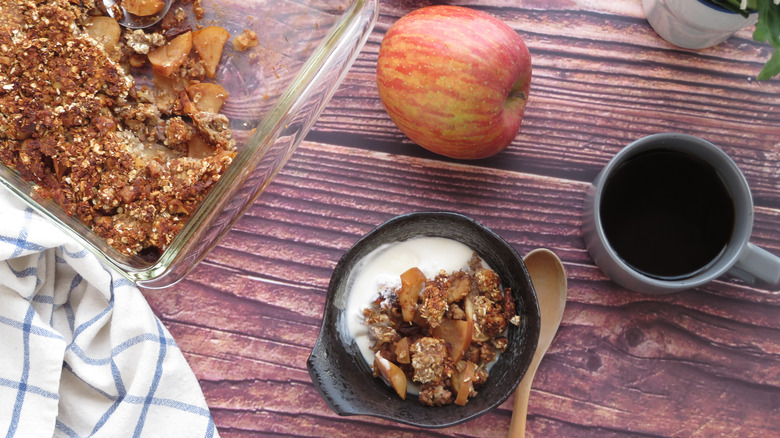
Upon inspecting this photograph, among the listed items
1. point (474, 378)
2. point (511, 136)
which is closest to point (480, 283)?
point (474, 378)

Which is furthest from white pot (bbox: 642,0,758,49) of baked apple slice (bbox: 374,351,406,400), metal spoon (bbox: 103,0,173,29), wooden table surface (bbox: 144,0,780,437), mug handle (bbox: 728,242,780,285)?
metal spoon (bbox: 103,0,173,29)

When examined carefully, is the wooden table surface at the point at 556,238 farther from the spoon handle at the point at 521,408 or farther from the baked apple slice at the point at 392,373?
the baked apple slice at the point at 392,373

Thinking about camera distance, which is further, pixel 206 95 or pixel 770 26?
pixel 206 95

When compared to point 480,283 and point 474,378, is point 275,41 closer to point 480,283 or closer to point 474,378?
point 480,283

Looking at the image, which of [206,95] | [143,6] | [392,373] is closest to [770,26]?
[392,373]

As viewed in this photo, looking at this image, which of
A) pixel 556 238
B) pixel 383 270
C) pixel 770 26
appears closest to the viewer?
pixel 770 26

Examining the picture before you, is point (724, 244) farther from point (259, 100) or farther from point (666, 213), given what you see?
point (259, 100)
